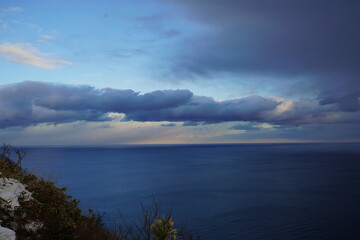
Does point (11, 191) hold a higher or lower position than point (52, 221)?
higher

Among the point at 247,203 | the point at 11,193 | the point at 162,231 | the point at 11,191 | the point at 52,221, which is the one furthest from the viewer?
the point at 247,203

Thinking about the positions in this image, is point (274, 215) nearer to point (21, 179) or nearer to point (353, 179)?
point (21, 179)

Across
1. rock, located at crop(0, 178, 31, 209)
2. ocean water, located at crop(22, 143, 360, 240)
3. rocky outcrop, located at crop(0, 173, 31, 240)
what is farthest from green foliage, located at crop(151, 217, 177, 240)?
ocean water, located at crop(22, 143, 360, 240)

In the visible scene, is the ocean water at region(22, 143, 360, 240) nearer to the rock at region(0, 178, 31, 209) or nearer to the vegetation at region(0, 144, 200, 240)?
the rock at region(0, 178, 31, 209)

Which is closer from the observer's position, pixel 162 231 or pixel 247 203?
pixel 162 231

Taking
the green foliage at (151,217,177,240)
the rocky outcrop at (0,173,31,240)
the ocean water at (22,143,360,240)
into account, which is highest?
the rocky outcrop at (0,173,31,240)

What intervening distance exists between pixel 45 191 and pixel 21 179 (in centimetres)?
182

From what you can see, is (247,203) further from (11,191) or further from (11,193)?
(11,193)

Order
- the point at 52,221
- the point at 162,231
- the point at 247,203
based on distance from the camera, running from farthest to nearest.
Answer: the point at 247,203 < the point at 52,221 < the point at 162,231

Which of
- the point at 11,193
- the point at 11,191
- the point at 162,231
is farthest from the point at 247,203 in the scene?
the point at 11,193

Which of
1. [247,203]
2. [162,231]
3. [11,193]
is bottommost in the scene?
[247,203]

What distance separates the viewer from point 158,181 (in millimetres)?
117062

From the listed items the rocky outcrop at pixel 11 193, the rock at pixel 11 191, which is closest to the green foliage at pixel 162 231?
the rocky outcrop at pixel 11 193

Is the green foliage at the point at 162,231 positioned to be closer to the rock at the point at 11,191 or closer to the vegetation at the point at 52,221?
the vegetation at the point at 52,221
